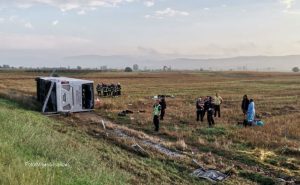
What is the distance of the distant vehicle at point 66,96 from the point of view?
2684 cm

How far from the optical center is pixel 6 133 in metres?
10.5

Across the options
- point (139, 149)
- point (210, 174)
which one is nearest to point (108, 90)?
point (139, 149)

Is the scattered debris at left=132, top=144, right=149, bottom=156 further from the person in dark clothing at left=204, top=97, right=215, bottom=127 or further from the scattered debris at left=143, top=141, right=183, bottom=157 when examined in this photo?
the person in dark clothing at left=204, top=97, right=215, bottom=127

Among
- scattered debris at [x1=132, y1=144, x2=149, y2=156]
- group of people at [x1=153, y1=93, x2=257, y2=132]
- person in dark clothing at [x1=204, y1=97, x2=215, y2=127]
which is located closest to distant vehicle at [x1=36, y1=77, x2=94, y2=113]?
group of people at [x1=153, y1=93, x2=257, y2=132]

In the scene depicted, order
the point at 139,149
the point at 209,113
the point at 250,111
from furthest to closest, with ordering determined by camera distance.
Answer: the point at 209,113, the point at 250,111, the point at 139,149

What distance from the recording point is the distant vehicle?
2684cm

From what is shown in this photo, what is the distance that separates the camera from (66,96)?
1065 inches

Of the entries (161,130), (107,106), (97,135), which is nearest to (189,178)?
(97,135)

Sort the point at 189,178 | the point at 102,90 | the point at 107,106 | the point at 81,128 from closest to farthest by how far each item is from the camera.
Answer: the point at 189,178 → the point at 81,128 → the point at 107,106 → the point at 102,90

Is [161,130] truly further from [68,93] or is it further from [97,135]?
[68,93]

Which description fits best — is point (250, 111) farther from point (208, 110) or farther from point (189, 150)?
point (189, 150)

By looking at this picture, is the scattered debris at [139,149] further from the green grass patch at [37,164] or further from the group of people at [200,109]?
the group of people at [200,109]

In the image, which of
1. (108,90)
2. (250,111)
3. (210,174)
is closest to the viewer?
(210,174)

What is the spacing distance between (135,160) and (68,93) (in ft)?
47.9
